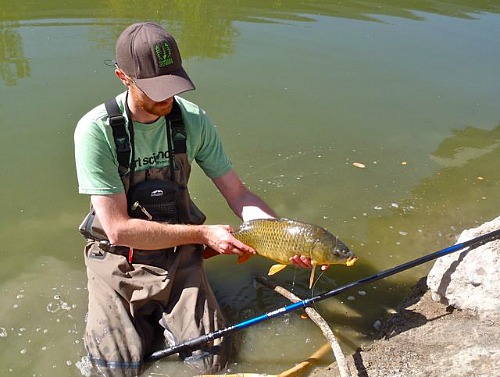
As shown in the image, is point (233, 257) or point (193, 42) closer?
point (233, 257)

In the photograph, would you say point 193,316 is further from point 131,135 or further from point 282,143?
point 282,143

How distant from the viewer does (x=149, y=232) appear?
123 inches

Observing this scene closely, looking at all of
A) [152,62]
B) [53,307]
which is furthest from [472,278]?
[53,307]

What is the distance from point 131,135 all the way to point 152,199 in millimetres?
424

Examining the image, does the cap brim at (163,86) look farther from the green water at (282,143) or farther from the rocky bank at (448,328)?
the rocky bank at (448,328)

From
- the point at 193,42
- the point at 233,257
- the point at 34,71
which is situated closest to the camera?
the point at 233,257

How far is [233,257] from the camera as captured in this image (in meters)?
4.30

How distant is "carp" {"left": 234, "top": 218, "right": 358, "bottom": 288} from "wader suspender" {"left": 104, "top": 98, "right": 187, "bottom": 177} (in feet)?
2.04

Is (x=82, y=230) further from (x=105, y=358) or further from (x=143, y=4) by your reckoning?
(x=143, y=4)

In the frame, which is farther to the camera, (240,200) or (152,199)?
(240,200)

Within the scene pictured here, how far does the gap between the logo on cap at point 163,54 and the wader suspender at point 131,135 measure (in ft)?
1.29

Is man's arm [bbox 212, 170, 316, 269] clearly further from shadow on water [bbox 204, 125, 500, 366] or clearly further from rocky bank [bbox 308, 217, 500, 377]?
rocky bank [bbox 308, 217, 500, 377]

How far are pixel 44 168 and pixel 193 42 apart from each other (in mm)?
4341

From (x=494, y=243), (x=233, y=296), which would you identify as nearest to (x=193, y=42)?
(x=233, y=296)
